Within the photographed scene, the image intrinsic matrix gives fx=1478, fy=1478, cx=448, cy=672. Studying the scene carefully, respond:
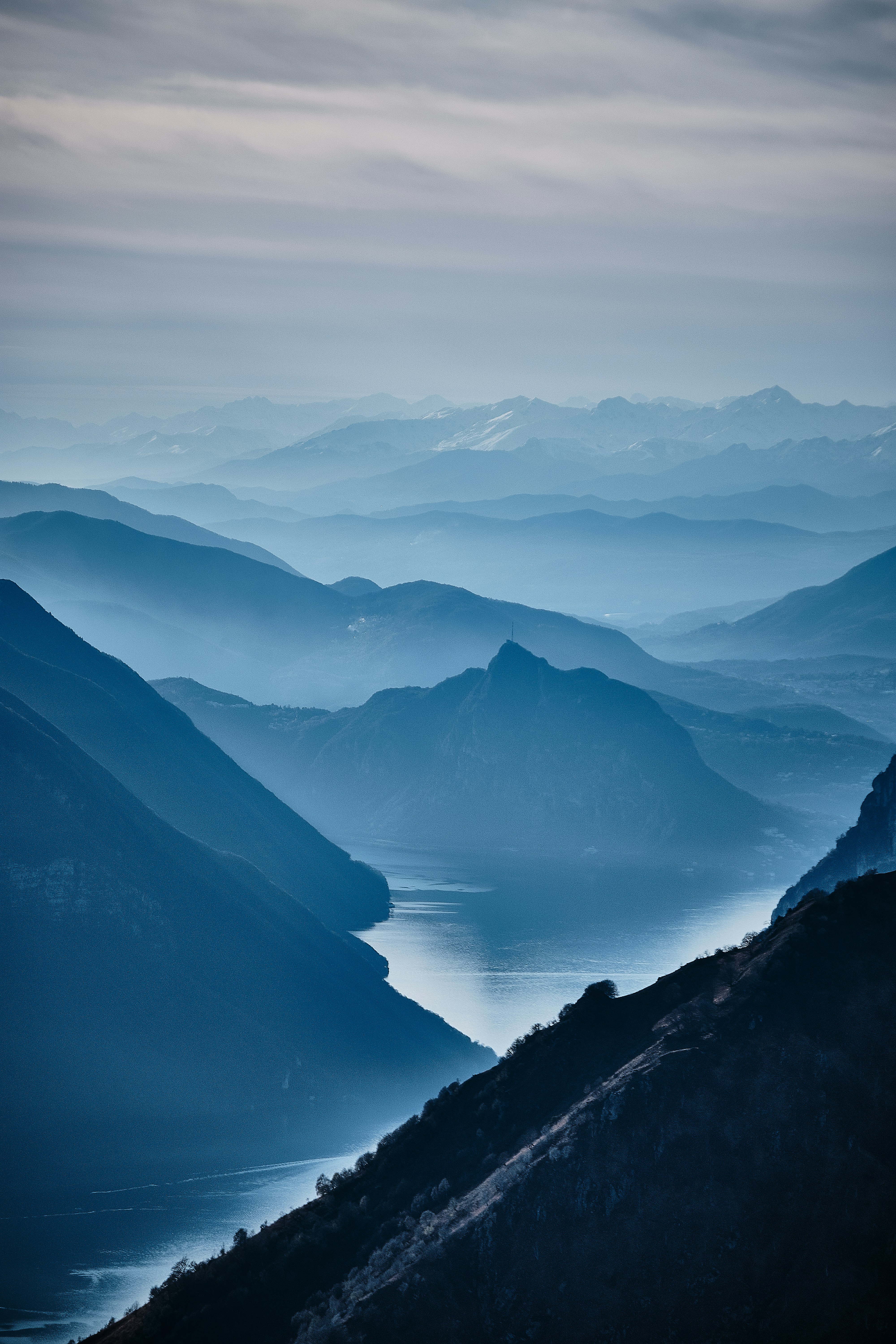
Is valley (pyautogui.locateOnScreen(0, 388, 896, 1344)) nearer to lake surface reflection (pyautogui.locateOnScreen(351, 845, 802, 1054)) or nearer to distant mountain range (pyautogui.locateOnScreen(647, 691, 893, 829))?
lake surface reflection (pyautogui.locateOnScreen(351, 845, 802, 1054))

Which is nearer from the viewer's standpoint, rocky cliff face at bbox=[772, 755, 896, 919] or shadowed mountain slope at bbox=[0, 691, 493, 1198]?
shadowed mountain slope at bbox=[0, 691, 493, 1198]

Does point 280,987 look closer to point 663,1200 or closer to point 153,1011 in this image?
point 153,1011

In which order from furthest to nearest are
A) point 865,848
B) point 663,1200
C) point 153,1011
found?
point 865,848 → point 153,1011 → point 663,1200

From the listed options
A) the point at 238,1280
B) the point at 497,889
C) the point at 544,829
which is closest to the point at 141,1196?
the point at 238,1280

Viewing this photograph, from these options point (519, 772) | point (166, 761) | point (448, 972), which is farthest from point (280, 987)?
point (519, 772)

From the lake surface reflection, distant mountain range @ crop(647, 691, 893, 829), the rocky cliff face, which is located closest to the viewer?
the rocky cliff face

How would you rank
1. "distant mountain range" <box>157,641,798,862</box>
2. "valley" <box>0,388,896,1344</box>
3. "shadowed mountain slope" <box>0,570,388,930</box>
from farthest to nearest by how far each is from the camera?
"distant mountain range" <box>157,641,798,862</box> < "shadowed mountain slope" <box>0,570,388,930</box> < "valley" <box>0,388,896,1344</box>

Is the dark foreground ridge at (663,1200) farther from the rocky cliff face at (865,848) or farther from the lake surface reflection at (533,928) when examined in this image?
the rocky cliff face at (865,848)

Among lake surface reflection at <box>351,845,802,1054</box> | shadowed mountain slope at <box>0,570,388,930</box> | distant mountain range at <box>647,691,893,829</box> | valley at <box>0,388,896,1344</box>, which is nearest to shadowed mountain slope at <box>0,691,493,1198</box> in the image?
valley at <box>0,388,896,1344</box>
